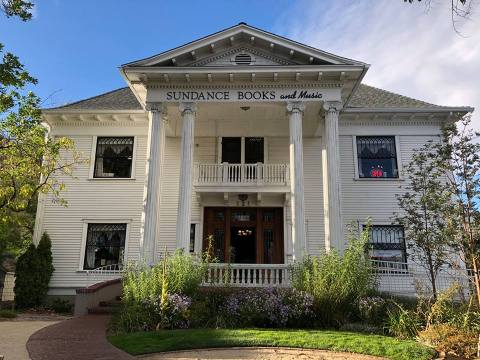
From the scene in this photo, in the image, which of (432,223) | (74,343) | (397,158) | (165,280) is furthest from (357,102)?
(74,343)

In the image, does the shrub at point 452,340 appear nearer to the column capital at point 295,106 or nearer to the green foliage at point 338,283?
the green foliage at point 338,283

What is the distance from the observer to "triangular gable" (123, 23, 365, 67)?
50.5 ft

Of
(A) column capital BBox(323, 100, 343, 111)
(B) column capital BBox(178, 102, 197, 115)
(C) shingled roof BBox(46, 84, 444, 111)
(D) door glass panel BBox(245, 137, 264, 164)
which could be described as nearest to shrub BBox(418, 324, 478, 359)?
(A) column capital BBox(323, 100, 343, 111)

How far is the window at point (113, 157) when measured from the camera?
61.3ft

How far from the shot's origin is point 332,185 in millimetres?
14688

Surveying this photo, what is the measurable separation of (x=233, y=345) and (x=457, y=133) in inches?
318

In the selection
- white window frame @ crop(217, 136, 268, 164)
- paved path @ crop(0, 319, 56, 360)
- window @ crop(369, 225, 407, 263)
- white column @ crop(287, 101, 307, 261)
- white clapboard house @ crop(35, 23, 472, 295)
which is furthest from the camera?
white window frame @ crop(217, 136, 268, 164)

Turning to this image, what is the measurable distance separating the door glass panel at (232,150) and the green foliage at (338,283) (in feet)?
25.5

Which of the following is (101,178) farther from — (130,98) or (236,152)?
(236,152)

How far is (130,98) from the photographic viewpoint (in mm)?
20641

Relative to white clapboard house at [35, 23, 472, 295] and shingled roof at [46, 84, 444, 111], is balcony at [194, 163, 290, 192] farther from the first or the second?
shingled roof at [46, 84, 444, 111]

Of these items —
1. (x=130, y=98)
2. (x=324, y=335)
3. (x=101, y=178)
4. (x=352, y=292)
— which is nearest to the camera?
(x=324, y=335)

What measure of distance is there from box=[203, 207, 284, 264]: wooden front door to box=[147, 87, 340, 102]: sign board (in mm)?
4987

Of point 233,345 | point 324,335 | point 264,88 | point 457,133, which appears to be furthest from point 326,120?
point 233,345
